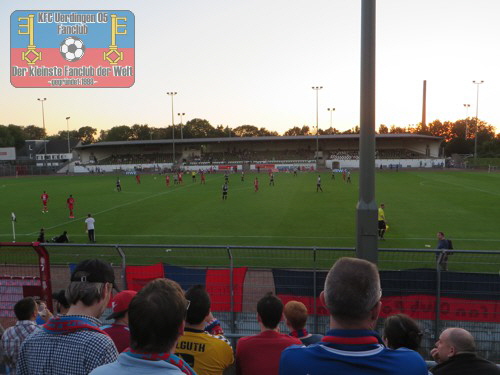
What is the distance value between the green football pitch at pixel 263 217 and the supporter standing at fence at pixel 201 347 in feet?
50.0

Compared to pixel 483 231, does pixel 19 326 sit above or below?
above

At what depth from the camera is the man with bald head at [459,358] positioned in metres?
3.06

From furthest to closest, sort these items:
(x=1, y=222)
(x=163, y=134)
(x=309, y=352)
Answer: (x=163, y=134) < (x=1, y=222) < (x=309, y=352)

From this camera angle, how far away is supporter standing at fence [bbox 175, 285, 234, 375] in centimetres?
325

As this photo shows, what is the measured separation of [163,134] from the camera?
6314 inches

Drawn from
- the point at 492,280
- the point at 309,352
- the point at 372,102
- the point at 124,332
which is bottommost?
the point at 492,280

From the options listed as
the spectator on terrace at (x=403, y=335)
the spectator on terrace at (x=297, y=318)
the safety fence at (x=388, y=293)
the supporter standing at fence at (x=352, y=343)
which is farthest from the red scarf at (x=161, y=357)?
the safety fence at (x=388, y=293)

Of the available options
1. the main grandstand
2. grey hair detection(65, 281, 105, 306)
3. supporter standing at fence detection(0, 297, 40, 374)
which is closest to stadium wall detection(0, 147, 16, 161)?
the main grandstand

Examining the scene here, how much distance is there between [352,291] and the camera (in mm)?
2125

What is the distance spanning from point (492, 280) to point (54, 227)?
22.6 meters

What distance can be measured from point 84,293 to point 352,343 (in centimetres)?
176

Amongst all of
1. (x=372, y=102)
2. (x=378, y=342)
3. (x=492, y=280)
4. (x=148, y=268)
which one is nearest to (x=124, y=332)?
(x=378, y=342)

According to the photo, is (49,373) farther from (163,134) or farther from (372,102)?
(163,134)

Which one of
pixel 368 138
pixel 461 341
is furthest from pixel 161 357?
pixel 368 138
